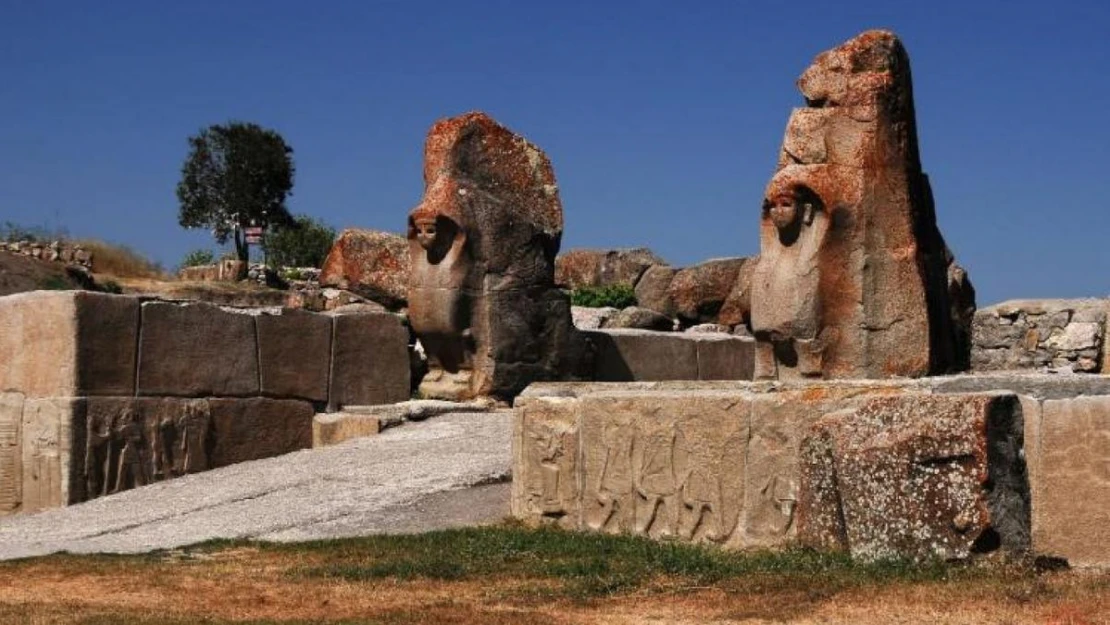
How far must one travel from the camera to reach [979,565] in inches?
303

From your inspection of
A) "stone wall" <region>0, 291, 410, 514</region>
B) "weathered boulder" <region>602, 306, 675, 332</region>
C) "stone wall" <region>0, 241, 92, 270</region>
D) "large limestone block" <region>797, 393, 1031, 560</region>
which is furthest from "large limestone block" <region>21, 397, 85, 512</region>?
"stone wall" <region>0, 241, 92, 270</region>

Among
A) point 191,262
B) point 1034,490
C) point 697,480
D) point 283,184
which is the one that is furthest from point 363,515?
point 283,184

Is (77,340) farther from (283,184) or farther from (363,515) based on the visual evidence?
(283,184)

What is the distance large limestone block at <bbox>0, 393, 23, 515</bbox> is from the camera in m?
14.2

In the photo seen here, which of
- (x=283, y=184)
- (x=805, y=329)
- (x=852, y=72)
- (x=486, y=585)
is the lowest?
(x=486, y=585)

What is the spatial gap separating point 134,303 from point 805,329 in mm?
5636

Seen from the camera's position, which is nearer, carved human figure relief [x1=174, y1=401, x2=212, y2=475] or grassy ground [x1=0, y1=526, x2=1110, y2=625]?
grassy ground [x1=0, y1=526, x2=1110, y2=625]

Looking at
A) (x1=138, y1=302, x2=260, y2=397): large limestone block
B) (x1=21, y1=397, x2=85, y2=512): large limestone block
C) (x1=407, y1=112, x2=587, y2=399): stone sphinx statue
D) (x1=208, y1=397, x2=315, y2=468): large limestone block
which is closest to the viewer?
(x1=21, y1=397, x2=85, y2=512): large limestone block

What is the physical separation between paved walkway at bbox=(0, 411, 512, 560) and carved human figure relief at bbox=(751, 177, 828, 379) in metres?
2.23

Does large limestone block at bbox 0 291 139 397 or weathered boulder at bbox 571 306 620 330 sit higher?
weathered boulder at bbox 571 306 620 330

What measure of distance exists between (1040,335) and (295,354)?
8274mm

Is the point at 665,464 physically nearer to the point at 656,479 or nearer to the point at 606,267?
the point at 656,479

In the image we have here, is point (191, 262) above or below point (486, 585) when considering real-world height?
above

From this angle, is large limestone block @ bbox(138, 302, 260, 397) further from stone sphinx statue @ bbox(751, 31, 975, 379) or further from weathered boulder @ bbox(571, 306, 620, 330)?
weathered boulder @ bbox(571, 306, 620, 330)
